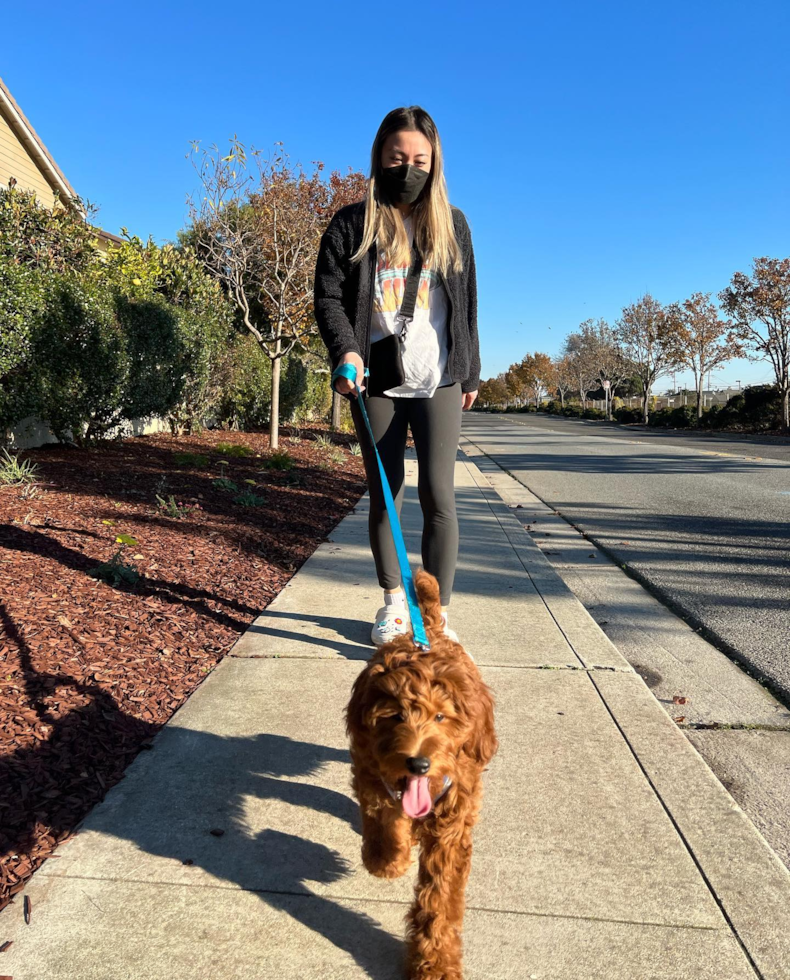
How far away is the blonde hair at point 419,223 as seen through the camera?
3217mm

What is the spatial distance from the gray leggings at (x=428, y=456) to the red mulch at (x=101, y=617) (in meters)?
1.15

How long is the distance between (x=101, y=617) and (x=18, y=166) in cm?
1594

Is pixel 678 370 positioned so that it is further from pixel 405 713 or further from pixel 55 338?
pixel 405 713

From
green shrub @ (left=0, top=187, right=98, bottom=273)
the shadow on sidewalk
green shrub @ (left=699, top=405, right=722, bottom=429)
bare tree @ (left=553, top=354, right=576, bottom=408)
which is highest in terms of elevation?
bare tree @ (left=553, top=354, right=576, bottom=408)

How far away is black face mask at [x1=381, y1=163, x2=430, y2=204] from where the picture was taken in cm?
313

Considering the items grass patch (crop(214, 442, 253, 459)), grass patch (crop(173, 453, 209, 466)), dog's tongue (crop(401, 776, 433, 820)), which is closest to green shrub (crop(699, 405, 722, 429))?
grass patch (crop(214, 442, 253, 459))

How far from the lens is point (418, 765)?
161cm

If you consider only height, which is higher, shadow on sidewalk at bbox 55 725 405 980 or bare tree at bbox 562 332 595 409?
bare tree at bbox 562 332 595 409

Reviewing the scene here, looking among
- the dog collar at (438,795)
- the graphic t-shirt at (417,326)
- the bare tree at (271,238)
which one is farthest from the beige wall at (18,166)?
the dog collar at (438,795)

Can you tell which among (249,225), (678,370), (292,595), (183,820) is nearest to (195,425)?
(249,225)

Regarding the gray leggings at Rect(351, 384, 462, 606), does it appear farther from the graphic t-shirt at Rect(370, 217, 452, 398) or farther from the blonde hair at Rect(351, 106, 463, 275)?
the blonde hair at Rect(351, 106, 463, 275)

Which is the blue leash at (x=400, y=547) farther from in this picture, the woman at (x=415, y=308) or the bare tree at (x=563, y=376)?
the bare tree at (x=563, y=376)

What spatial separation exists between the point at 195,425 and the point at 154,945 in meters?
13.0

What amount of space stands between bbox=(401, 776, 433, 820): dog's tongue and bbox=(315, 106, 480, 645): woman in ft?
5.78
